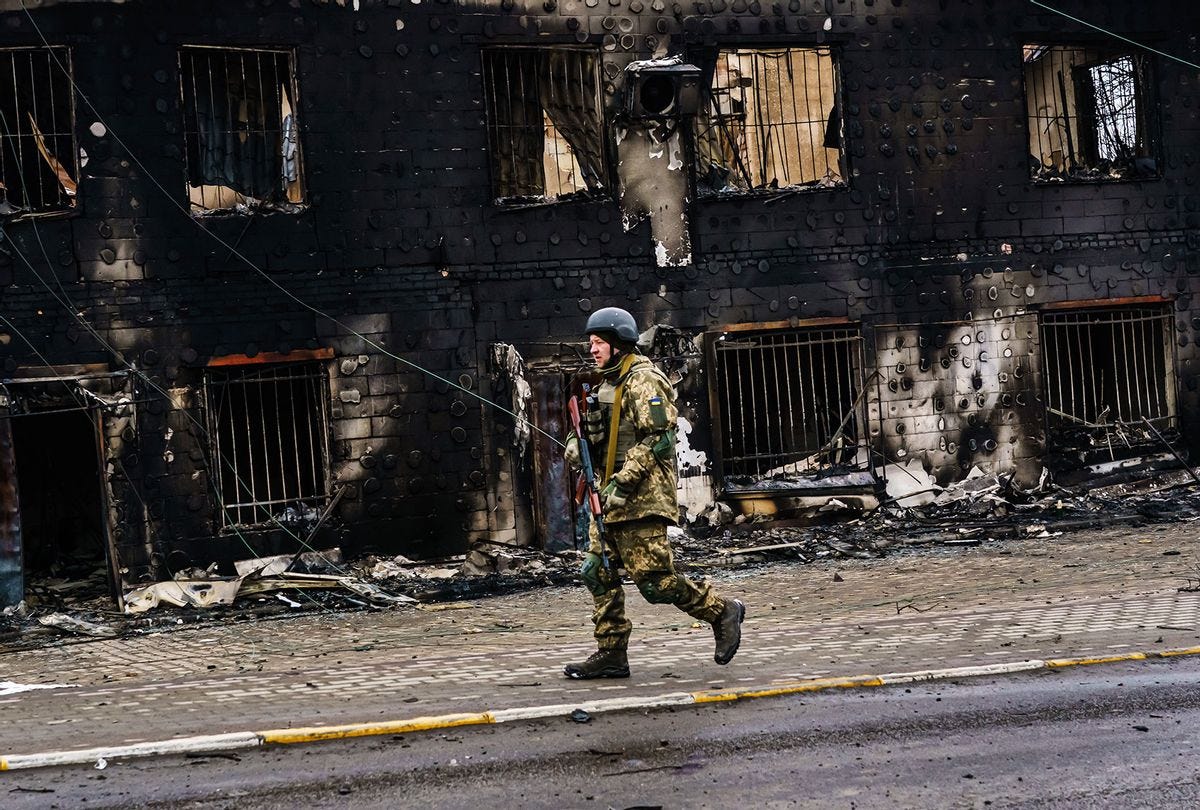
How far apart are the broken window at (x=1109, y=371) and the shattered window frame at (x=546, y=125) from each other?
19.1 feet

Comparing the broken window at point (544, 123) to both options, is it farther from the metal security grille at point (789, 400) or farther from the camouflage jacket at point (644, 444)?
the camouflage jacket at point (644, 444)

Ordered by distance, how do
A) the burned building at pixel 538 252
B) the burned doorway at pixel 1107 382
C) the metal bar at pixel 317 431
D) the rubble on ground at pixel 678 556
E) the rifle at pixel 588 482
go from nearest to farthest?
the rifle at pixel 588 482, the rubble on ground at pixel 678 556, the burned building at pixel 538 252, the metal bar at pixel 317 431, the burned doorway at pixel 1107 382

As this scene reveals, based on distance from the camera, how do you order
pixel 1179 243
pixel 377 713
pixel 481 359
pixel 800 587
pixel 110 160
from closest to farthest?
pixel 377 713 < pixel 800 587 < pixel 110 160 < pixel 481 359 < pixel 1179 243

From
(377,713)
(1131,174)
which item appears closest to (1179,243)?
(1131,174)

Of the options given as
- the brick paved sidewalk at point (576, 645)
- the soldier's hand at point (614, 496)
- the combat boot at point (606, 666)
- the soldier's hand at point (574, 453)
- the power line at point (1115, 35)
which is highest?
the power line at point (1115, 35)

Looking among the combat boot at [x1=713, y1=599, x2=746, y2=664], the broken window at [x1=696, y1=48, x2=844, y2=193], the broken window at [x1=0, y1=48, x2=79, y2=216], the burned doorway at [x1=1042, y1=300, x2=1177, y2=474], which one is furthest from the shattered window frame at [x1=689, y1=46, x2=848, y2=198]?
the combat boot at [x1=713, y1=599, x2=746, y2=664]

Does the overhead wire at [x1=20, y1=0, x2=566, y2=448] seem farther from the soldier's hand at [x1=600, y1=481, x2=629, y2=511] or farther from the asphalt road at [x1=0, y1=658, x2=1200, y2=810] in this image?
the asphalt road at [x1=0, y1=658, x2=1200, y2=810]

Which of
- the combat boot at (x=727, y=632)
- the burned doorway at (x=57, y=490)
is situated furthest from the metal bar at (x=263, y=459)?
the combat boot at (x=727, y=632)

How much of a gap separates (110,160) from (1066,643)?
942 centimetres

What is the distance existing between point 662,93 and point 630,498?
26.5 feet

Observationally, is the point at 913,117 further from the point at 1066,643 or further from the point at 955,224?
the point at 1066,643

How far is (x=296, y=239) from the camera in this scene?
13836 mm

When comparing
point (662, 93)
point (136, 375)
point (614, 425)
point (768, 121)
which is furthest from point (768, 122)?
point (614, 425)

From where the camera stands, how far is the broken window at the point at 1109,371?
16703 millimetres
